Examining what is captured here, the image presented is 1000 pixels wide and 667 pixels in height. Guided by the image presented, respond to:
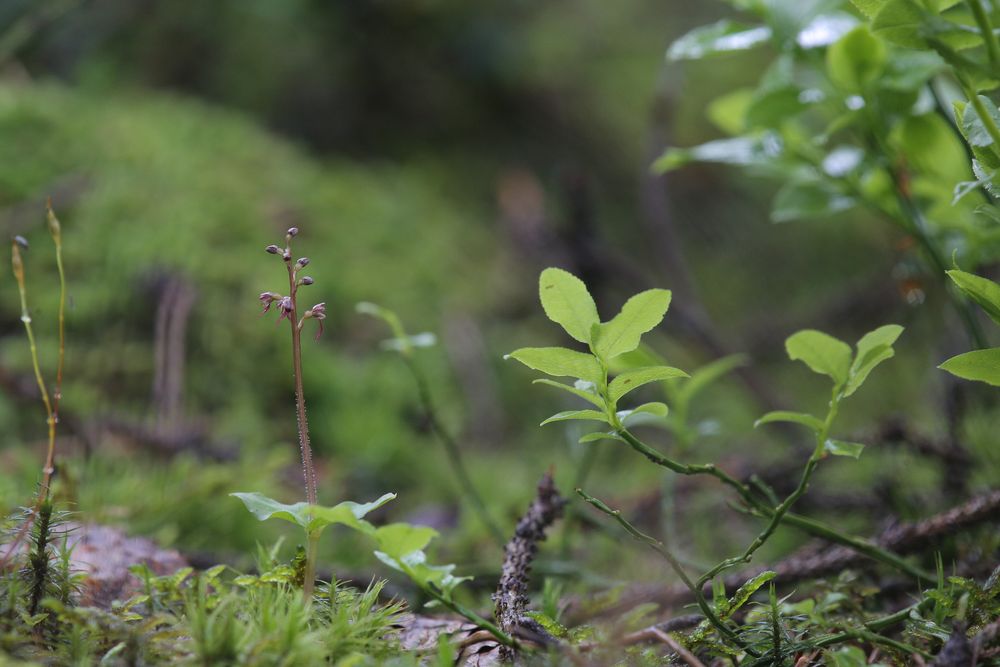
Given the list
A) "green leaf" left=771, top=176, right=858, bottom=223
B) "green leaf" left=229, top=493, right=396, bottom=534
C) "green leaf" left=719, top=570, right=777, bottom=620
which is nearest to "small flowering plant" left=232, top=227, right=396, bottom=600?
"green leaf" left=229, top=493, right=396, bottom=534

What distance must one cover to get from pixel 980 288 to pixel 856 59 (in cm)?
36

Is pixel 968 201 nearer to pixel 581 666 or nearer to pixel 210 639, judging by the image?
pixel 581 666

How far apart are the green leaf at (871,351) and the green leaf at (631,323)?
0.49 ft

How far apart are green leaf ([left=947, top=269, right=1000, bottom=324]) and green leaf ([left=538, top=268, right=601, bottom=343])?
271 mm

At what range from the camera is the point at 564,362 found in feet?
2.00

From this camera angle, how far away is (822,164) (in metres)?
1.02

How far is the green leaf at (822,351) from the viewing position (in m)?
0.58

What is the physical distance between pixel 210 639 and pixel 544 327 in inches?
78.6

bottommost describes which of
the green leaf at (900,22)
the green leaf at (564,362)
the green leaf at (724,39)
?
the green leaf at (564,362)

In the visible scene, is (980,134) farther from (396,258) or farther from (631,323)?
(396,258)

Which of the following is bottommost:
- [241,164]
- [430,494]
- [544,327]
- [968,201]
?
[544,327]

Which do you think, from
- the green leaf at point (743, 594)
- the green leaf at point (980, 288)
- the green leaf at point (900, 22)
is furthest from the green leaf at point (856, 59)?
the green leaf at point (743, 594)

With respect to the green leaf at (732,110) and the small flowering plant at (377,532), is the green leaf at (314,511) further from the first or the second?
the green leaf at (732,110)

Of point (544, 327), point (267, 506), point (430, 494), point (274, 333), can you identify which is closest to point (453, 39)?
point (544, 327)
